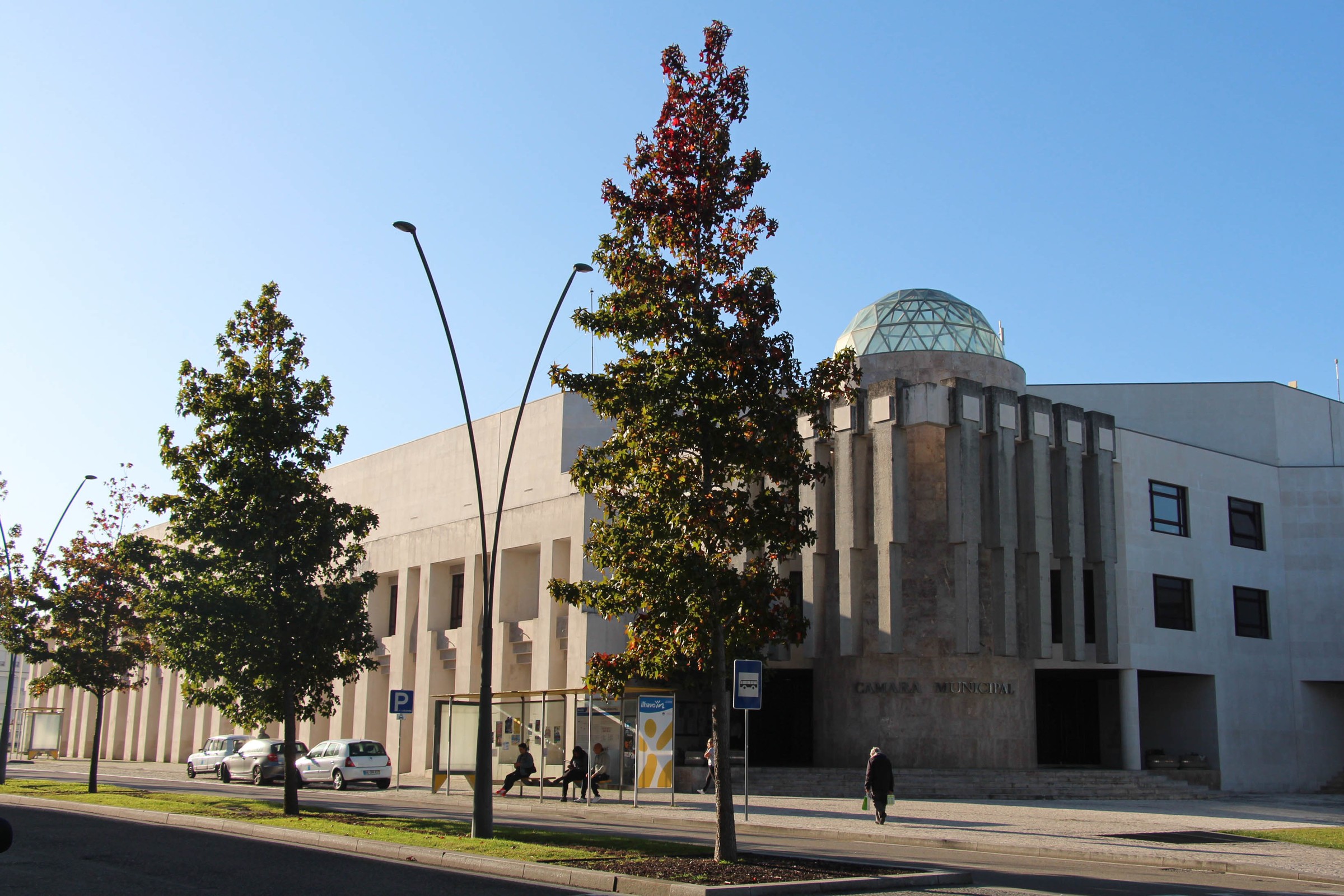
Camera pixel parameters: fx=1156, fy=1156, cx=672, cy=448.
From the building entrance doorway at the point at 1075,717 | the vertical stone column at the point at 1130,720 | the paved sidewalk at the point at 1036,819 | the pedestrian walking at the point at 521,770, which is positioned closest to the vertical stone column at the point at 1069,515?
the vertical stone column at the point at 1130,720

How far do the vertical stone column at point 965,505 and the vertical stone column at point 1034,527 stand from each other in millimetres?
1691

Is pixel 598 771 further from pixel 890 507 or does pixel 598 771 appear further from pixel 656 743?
pixel 890 507

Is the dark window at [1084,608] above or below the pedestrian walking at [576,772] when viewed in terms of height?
above

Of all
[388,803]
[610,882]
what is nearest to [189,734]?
[388,803]

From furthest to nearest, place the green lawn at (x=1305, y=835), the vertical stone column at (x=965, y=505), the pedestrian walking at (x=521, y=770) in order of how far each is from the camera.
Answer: the vertical stone column at (x=965, y=505) → the pedestrian walking at (x=521, y=770) → the green lawn at (x=1305, y=835)

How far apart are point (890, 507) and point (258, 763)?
2304cm

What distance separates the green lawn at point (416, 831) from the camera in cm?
1521

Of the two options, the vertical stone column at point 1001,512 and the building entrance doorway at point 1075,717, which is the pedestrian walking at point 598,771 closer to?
the vertical stone column at point 1001,512

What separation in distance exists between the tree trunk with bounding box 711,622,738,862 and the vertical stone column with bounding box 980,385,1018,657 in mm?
19519

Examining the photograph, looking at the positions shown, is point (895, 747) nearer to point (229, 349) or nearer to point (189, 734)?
point (229, 349)

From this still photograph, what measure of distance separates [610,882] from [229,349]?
15.5 meters

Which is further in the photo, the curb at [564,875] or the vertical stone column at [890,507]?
the vertical stone column at [890,507]

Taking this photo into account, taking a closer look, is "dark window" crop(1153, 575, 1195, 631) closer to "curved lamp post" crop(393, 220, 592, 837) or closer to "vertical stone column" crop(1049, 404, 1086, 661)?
"vertical stone column" crop(1049, 404, 1086, 661)

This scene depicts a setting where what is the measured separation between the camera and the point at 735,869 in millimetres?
13484
